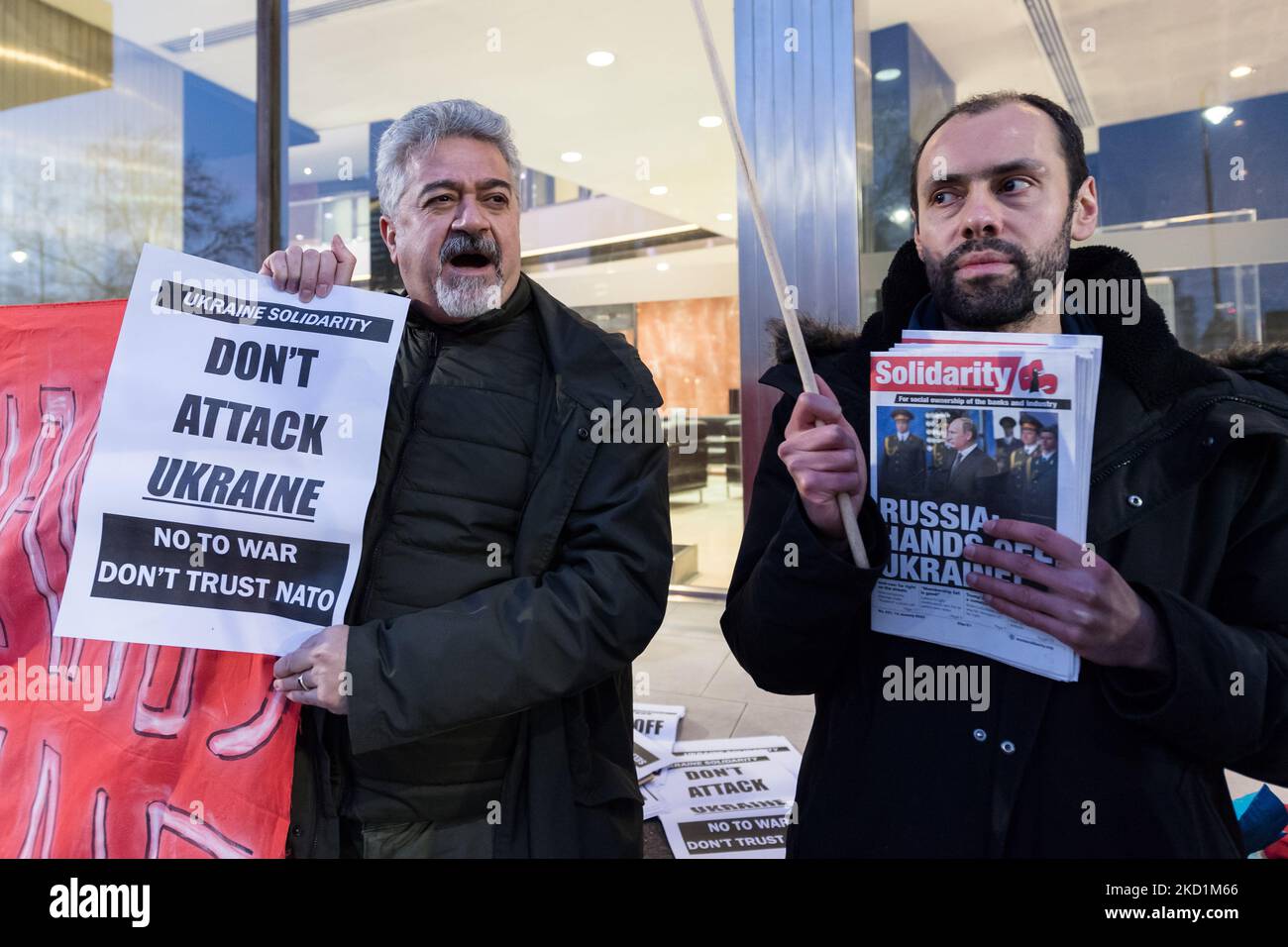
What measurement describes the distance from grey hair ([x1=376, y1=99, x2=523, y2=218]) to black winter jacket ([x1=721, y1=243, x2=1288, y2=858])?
0.78 m

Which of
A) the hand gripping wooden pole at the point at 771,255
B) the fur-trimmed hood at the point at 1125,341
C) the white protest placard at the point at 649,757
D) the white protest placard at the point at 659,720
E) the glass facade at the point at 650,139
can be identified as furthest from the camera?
the glass facade at the point at 650,139

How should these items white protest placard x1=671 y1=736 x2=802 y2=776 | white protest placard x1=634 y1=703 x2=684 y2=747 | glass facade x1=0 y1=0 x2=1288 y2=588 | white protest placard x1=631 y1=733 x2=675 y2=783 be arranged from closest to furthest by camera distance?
white protest placard x1=631 y1=733 x2=675 y2=783
white protest placard x1=671 y1=736 x2=802 y2=776
white protest placard x1=634 y1=703 x2=684 y2=747
glass facade x1=0 y1=0 x2=1288 y2=588

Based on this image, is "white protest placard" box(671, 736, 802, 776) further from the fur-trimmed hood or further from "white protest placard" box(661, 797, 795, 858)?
the fur-trimmed hood

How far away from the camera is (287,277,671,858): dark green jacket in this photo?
37.2 inches

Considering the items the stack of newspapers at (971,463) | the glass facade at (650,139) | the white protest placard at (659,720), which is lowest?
the white protest placard at (659,720)

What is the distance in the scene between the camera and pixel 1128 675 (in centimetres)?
82

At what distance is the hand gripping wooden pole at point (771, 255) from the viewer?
76 centimetres

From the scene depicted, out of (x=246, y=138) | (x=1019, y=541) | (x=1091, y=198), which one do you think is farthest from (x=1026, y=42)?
(x=246, y=138)

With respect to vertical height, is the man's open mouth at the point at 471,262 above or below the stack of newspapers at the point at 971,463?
above

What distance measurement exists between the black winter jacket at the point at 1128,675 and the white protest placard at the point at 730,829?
43.1 inches

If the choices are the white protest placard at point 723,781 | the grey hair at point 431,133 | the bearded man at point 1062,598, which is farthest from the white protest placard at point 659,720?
the grey hair at point 431,133

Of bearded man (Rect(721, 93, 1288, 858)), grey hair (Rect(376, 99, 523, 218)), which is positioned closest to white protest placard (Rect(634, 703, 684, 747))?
bearded man (Rect(721, 93, 1288, 858))

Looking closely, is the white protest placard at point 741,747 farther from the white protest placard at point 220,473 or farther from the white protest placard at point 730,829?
the white protest placard at point 220,473
